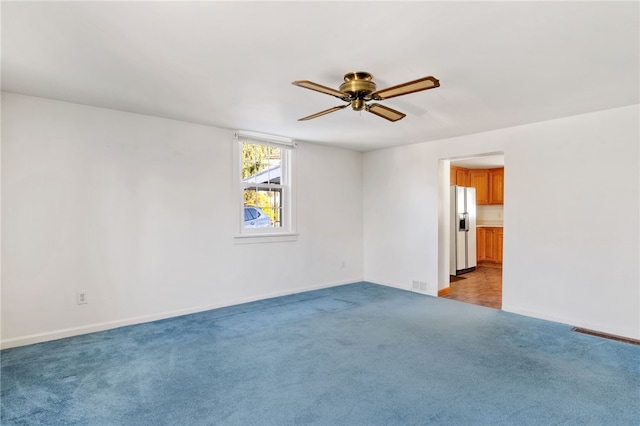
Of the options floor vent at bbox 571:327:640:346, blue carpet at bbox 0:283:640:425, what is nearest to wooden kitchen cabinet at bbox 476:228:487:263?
blue carpet at bbox 0:283:640:425

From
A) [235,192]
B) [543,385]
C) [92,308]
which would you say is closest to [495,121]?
[543,385]

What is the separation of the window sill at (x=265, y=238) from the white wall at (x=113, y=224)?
7 cm

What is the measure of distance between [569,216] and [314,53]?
11.4 feet

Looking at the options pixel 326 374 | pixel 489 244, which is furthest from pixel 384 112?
pixel 489 244

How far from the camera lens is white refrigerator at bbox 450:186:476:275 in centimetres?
647

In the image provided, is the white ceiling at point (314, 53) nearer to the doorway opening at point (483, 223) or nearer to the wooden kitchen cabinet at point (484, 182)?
the doorway opening at point (483, 223)

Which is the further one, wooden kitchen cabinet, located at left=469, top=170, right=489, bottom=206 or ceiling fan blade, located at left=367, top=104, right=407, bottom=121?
wooden kitchen cabinet, located at left=469, top=170, right=489, bottom=206

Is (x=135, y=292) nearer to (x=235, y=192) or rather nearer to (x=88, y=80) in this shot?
(x=235, y=192)

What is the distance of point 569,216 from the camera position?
3.86 m

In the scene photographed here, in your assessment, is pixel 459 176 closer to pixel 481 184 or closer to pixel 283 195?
pixel 481 184

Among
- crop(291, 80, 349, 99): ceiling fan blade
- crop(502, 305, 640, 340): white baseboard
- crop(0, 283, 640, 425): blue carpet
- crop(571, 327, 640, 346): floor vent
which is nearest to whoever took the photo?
crop(0, 283, 640, 425): blue carpet

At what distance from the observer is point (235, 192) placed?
4.63 metres

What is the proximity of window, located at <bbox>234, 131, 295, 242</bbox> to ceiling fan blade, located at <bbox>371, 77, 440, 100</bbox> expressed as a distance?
8.45 feet

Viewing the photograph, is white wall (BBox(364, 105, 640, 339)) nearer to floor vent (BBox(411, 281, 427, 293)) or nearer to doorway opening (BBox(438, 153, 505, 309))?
floor vent (BBox(411, 281, 427, 293))
